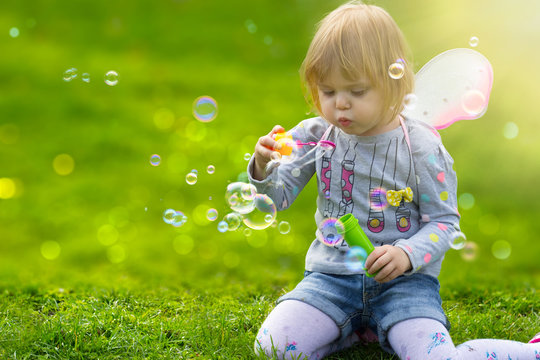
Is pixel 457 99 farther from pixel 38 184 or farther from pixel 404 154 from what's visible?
pixel 38 184

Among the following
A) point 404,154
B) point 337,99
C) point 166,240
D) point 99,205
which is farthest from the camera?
point 99,205

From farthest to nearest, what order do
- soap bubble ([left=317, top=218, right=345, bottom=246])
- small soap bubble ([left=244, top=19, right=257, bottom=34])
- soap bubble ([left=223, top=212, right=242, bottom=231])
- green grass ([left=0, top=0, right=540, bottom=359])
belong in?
small soap bubble ([left=244, top=19, right=257, bottom=34]) → green grass ([left=0, top=0, right=540, bottom=359]) → soap bubble ([left=223, top=212, right=242, bottom=231]) → soap bubble ([left=317, top=218, right=345, bottom=246])

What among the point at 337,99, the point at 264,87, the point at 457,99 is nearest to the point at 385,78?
the point at 337,99

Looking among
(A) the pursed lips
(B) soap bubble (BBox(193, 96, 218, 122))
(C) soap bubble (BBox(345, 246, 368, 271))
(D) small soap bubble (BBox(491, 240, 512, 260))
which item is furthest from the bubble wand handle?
(D) small soap bubble (BBox(491, 240, 512, 260))

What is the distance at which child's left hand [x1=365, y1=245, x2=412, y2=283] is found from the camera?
6.80ft

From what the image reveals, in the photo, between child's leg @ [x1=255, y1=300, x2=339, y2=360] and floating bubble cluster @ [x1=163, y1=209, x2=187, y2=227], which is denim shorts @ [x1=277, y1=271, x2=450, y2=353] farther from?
floating bubble cluster @ [x1=163, y1=209, x2=187, y2=227]

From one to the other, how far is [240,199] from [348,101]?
1.69 feet

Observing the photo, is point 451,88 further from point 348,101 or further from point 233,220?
point 233,220

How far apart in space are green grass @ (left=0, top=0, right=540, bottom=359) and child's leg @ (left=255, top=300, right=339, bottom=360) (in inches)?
4.9

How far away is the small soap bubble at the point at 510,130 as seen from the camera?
20.0ft

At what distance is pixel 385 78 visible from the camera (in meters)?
2.15

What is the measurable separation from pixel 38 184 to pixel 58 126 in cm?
116

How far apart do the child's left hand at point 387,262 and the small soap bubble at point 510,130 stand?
4.34 m

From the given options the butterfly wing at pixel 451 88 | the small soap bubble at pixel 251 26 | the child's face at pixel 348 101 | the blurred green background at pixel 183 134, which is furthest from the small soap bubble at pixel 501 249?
the small soap bubble at pixel 251 26
